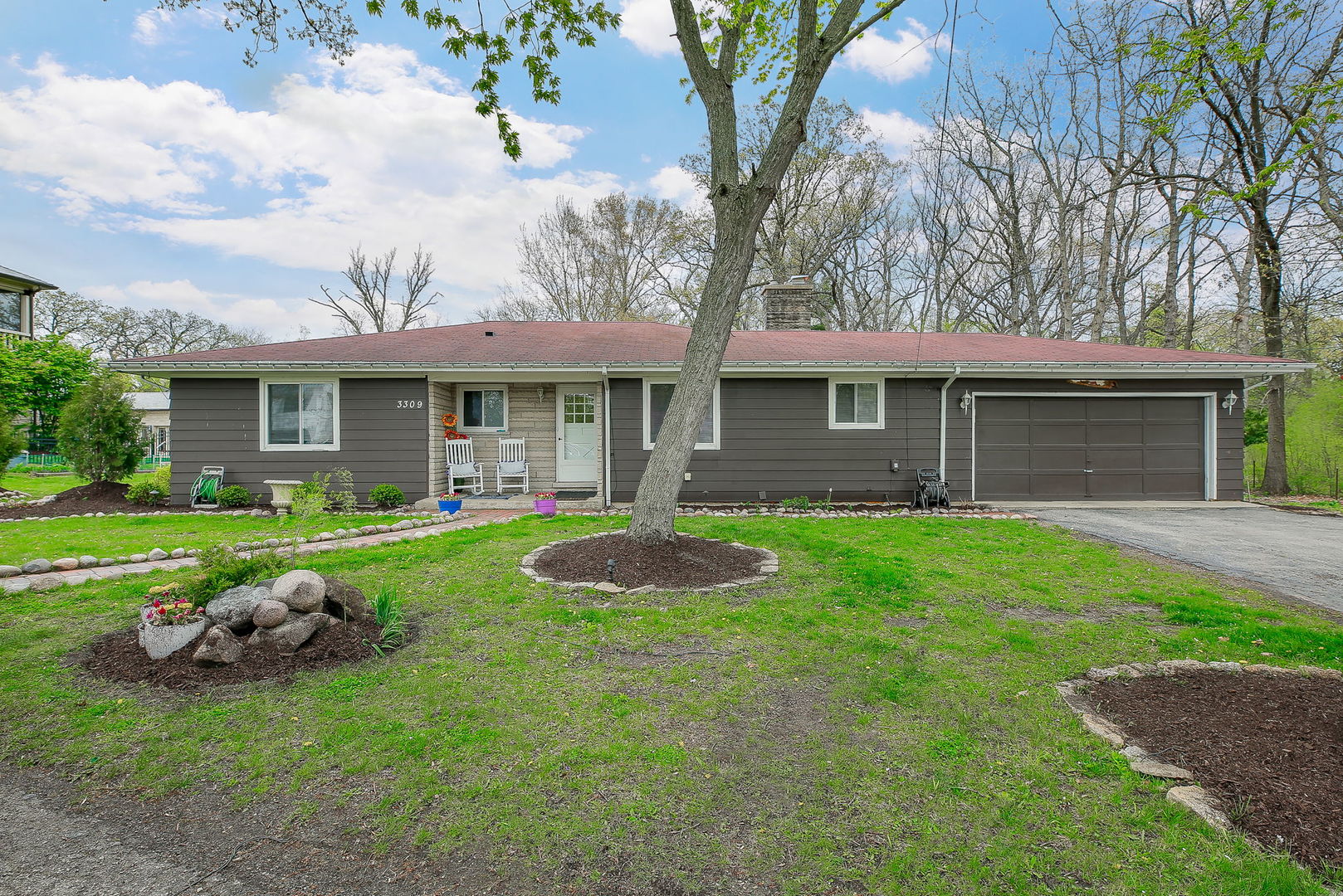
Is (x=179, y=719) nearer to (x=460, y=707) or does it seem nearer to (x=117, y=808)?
(x=117, y=808)

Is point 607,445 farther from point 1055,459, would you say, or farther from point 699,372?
point 1055,459

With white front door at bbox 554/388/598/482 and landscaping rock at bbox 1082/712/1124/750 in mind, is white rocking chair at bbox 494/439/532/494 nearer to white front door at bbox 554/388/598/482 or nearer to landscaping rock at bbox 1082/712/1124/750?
white front door at bbox 554/388/598/482

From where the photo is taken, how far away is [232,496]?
8.55m

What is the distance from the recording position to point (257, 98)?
4.75 meters

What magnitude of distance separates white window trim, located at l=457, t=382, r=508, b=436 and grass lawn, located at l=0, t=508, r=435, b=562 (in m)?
2.53

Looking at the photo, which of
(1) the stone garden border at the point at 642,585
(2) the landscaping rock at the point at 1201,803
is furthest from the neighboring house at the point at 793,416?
(2) the landscaping rock at the point at 1201,803

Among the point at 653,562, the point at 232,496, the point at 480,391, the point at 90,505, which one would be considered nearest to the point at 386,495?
the point at 232,496

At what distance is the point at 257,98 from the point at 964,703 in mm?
6658

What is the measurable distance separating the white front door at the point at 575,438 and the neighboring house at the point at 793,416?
375 millimetres

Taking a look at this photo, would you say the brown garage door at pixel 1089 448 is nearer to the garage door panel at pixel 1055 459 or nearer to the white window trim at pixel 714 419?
the garage door panel at pixel 1055 459

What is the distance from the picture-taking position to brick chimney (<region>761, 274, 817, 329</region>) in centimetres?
1271

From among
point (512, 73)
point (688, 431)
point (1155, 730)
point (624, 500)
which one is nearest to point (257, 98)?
point (512, 73)

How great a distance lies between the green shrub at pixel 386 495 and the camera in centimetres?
862

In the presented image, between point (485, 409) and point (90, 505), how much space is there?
5832 mm
